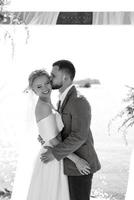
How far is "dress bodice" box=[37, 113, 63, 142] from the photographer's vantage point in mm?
3043

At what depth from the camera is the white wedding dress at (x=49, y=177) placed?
3.04 metres

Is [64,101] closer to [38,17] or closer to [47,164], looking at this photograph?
[47,164]

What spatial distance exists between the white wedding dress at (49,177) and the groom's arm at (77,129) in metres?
0.14

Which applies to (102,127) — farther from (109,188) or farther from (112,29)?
(112,29)

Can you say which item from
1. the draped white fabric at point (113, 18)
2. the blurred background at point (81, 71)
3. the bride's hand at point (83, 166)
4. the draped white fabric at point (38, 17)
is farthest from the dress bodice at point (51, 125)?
the draped white fabric at point (38, 17)

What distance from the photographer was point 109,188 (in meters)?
7.29

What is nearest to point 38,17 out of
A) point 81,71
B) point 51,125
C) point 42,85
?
point 81,71

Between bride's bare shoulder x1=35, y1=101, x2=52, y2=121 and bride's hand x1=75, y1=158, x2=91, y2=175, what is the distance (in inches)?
16.0

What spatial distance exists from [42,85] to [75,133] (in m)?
0.42

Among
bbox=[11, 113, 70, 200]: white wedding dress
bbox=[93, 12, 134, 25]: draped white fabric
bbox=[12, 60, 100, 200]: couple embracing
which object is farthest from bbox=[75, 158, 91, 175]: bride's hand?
bbox=[93, 12, 134, 25]: draped white fabric

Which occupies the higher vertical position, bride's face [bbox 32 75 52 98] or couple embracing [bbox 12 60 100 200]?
bride's face [bbox 32 75 52 98]

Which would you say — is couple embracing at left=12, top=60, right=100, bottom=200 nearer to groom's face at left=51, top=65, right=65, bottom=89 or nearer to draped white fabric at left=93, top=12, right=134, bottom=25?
groom's face at left=51, top=65, right=65, bottom=89
